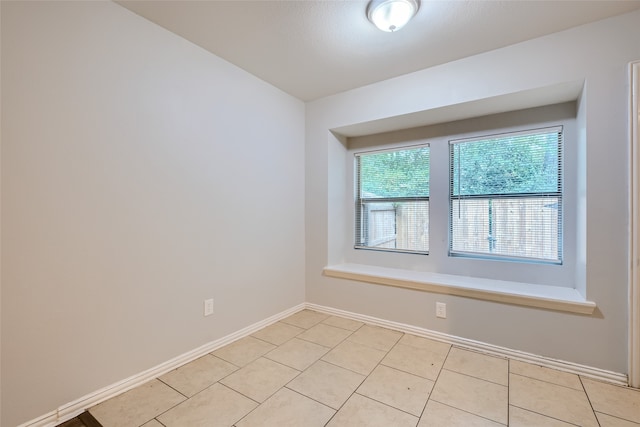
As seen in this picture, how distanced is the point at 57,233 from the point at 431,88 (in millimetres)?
2887

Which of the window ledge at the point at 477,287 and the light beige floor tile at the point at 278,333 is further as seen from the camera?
the light beige floor tile at the point at 278,333

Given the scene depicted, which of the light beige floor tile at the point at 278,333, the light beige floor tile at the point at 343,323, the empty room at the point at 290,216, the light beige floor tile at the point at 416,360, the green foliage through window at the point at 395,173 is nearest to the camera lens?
the empty room at the point at 290,216

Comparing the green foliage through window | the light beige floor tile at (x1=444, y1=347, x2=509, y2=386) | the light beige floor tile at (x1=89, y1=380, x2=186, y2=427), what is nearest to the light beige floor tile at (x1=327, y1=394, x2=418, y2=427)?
the light beige floor tile at (x1=444, y1=347, x2=509, y2=386)

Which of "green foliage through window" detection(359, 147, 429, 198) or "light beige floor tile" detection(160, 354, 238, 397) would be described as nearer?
"light beige floor tile" detection(160, 354, 238, 397)

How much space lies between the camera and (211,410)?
1.63m

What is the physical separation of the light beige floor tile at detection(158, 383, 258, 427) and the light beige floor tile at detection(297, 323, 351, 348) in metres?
0.89

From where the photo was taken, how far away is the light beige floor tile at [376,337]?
242cm

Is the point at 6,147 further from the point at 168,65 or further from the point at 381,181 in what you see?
the point at 381,181

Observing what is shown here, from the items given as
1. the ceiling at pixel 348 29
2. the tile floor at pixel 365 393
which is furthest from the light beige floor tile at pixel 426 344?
the ceiling at pixel 348 29

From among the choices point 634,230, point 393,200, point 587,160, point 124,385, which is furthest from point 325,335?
point 587,160

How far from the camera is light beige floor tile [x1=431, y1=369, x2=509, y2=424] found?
161 cm

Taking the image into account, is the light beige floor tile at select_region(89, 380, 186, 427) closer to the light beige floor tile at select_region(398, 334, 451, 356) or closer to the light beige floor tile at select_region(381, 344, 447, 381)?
the light beige floor tile at select_region(381, 344, 447, 381)

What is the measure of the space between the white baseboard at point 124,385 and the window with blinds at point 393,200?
1727 mm

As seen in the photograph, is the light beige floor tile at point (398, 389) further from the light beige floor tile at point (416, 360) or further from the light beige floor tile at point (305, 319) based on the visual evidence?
the light beige floor tile at point (305, 319)
